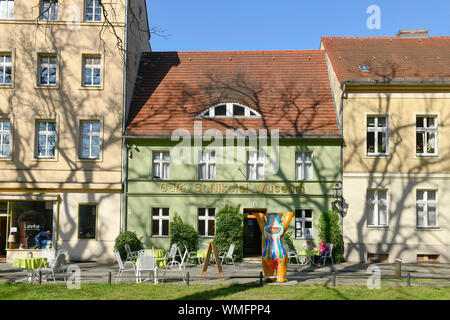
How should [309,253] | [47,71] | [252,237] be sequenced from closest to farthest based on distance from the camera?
[309,253], [47,71], [252,237]

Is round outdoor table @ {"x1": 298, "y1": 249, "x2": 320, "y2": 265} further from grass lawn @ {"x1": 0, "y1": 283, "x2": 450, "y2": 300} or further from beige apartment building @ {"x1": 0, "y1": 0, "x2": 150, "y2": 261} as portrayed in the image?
beige apartment building @ {"x1": 0, "y1": 0, "x2": 150, "y2": 261}

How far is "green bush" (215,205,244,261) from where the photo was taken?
20.6 m

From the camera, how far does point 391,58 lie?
23.8 meters

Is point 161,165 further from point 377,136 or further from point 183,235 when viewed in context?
point 377,136

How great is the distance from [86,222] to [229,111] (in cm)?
811

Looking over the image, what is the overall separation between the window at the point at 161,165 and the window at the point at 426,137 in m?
11.1

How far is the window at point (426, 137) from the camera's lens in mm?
21250

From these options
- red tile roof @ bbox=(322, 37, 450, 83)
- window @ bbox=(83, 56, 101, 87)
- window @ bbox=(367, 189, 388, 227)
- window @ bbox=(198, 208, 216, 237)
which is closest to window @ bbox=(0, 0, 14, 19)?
window @ bbox=(83, 56, 101, 87)

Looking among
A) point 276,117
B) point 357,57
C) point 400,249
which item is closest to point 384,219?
point 400,249

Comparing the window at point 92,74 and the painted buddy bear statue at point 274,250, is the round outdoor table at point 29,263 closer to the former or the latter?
the painted buddy bear statue at point 274,250

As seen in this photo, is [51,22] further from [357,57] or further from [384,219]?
[384,219]

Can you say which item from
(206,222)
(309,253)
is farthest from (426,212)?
(206,222)

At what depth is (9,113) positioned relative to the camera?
21.6 metres

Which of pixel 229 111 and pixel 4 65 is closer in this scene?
pixel 4 65
